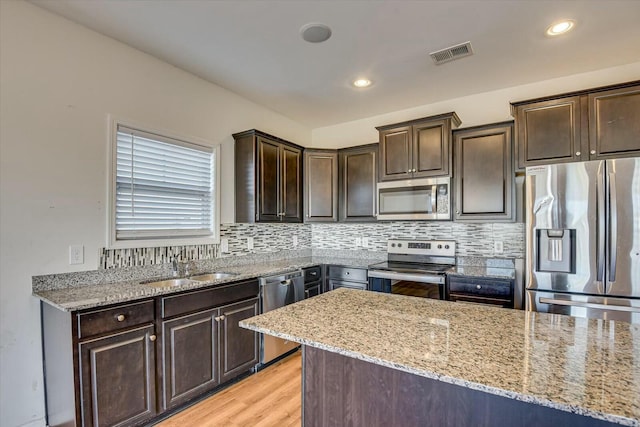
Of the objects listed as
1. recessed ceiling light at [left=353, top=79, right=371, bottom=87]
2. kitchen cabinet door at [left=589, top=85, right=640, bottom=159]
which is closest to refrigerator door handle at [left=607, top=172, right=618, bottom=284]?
kitchen cabinet door at [left=589, top=85, right=640, bottom=159]

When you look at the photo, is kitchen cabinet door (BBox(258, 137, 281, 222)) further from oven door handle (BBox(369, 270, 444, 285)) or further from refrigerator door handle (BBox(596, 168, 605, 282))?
refrigerator door handle (BBox(596, 168, 605, 282))

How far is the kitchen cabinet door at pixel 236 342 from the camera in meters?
2.58


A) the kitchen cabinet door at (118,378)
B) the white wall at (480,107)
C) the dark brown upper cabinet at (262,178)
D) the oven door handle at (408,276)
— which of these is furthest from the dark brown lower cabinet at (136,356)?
the white wall at (480,107)

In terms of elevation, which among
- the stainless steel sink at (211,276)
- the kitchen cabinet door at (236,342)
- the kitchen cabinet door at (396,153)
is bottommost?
the kitchen cabinet door at (236,342)

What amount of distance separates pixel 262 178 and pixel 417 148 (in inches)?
64.5

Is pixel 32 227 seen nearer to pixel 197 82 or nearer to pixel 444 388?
pixel 197 82

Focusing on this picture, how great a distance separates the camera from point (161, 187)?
2.76 m

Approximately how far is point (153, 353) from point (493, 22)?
318cm

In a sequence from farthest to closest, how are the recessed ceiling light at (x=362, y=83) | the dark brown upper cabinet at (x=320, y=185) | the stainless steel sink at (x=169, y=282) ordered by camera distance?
the dark brown upper cabinet at (x=320, y=185) → the recessed ceiling light at (x=362, y=83) → the stainless steel sink at (x=169, y=282)

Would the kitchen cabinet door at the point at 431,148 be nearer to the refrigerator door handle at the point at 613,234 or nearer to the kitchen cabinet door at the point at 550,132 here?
the kitchen cabinet door at the point at 550,132

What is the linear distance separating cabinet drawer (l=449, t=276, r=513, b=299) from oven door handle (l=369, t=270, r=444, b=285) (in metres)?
0.12

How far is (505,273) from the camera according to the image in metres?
2.87

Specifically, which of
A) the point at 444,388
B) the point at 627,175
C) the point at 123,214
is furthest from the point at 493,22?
the point at 123,214

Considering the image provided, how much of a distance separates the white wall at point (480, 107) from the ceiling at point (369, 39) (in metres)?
0.09
